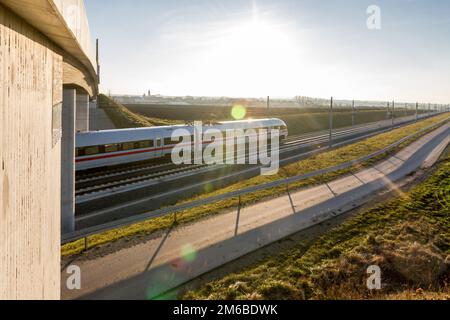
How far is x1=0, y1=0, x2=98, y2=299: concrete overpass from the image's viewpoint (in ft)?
11.2

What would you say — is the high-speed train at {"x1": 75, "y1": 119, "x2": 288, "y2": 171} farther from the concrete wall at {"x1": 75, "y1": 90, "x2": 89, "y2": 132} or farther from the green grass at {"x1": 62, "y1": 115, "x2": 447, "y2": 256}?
the green grass at {"x1": 62, "y1": 115, "x2": 447, "y2": 256}

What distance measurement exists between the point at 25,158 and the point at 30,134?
409 millimetres

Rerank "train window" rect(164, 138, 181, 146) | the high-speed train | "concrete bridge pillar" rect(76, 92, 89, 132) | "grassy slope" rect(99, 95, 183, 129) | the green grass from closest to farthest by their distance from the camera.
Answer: the green grass
the high-speed train
"concrete bridge pillar" rect(76, 92, 89, 132)
"train window" rect(164, 138, 181, 146)
"grassy slope" rect(99, 95, 183, 129)

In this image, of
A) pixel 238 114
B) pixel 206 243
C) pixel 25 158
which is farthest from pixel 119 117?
pixel 238 114

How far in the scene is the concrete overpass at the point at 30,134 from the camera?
342cm

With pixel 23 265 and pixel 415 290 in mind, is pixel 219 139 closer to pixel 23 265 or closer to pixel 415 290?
pixel 415 290

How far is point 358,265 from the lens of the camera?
36.6ft

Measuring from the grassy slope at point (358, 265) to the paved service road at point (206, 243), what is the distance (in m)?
1.19

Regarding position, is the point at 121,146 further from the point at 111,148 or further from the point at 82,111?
the point at 82,111

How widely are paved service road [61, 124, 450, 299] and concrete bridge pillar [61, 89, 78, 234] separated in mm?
3651

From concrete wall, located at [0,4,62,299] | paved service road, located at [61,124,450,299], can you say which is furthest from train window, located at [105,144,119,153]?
concrete wall, located at [0,4,62,299]

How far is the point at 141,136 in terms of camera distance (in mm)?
25094
